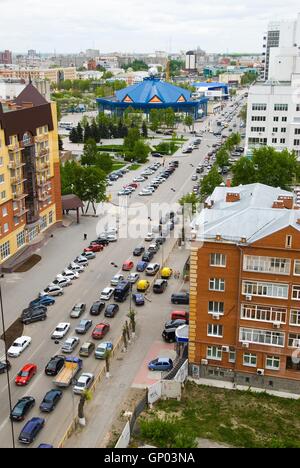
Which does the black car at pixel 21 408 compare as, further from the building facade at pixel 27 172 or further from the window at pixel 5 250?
the window at pixel 5 250

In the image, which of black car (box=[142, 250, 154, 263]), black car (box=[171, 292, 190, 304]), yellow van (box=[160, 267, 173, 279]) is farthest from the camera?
black car (box=[142, 250, 154, 263])

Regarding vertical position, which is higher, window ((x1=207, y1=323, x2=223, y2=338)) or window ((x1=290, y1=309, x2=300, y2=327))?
window ((x1=290, y1=309, x2=300, y2=327))

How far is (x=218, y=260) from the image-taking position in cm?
2586

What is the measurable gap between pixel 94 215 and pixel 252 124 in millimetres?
31711

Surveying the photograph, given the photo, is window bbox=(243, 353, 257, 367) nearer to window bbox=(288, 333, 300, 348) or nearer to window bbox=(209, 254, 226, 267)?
window bbox=(288, 333, 300, 348)

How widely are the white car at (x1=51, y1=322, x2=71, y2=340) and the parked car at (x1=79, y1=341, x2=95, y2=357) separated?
2.19 metres

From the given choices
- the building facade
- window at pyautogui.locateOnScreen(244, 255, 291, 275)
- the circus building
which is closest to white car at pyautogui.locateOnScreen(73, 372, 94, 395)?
window at pyautogui.locateOnScreen(244, 255, 291, 275)

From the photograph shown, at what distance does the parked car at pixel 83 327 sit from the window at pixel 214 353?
877 cm

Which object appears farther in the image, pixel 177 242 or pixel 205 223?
pixel 177 242

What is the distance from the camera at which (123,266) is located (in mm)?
41406

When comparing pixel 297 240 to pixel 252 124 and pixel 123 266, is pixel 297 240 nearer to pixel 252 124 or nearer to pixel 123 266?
pixel 123 266

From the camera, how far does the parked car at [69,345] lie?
2969 centimetres

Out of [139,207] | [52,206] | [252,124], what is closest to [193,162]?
[252,124]

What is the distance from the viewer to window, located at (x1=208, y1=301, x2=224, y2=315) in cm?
2619
